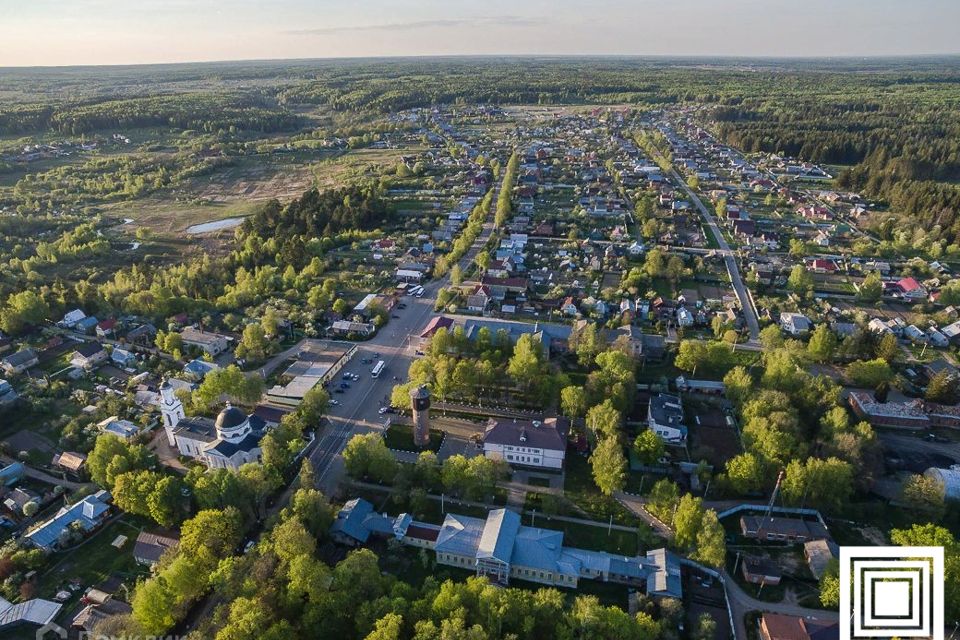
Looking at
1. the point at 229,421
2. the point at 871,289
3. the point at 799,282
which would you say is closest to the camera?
the point at 229,421

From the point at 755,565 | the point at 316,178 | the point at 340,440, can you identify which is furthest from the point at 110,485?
the point at 316,178

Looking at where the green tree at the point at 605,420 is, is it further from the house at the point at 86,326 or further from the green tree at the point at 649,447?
the house at the point at 86,326

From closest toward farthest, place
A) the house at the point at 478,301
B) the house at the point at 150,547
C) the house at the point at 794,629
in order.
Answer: the house at the point at 794,629
the house at the point at 150,547
the house at the point at 478,301

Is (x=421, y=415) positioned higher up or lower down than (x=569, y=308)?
lower down

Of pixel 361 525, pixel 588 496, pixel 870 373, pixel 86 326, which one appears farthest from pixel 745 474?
pixel 86 326

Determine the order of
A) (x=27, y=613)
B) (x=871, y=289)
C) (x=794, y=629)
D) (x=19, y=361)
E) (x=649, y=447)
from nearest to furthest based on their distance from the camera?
(x=794, y=629)
(x=27, y=613)
(x=649, y=447)
(x=19, y=361)
(x=871, y=289)

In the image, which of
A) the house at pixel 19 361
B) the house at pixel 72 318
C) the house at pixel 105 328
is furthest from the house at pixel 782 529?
the house at pixel 72 318

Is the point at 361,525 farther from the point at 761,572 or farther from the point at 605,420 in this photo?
the point at 761,572
